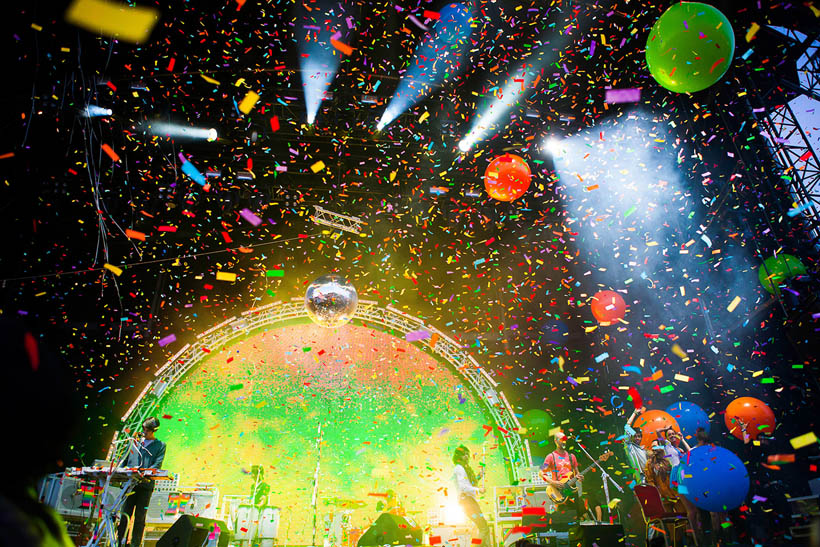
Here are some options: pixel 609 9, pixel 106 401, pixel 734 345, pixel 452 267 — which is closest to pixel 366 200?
pixel 452 267

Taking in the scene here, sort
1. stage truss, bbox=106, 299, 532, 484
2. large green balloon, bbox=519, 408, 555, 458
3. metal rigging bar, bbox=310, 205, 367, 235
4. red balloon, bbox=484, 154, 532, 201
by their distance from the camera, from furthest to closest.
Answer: large green balloon, bbox=519, 408, 555, 458 → metal rigging bar, bbox=310, 205, 367, 235 → stage truss, bbox=106, 299, 532, 484 → red balloon, bbox=484, 154, 532, 201

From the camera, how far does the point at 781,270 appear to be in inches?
216

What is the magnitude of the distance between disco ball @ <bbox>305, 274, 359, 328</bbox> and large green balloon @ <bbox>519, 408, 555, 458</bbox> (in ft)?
13.7

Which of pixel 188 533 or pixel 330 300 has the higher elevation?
pixel 330 300

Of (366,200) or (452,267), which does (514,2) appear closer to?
(366,200)

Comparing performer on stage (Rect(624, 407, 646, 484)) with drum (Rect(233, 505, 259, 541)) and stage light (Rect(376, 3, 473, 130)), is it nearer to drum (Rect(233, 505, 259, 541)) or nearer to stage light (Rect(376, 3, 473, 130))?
drum (Rect(233, 505, 259, 541))

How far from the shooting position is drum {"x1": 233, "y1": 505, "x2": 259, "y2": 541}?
6.46 m

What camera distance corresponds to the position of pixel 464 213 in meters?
8.34

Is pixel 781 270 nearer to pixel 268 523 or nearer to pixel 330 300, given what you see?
pixel 330 300

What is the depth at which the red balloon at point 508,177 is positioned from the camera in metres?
5.70

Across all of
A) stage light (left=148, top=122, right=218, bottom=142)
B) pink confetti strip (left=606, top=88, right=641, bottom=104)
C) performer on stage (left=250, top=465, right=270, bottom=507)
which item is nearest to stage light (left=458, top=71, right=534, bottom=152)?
pink confetti strip (left=606, top=88, right=641, bottom=104)

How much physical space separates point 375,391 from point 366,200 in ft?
12.7

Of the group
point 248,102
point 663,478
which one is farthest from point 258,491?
point 248,102

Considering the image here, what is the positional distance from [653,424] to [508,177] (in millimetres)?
4215
